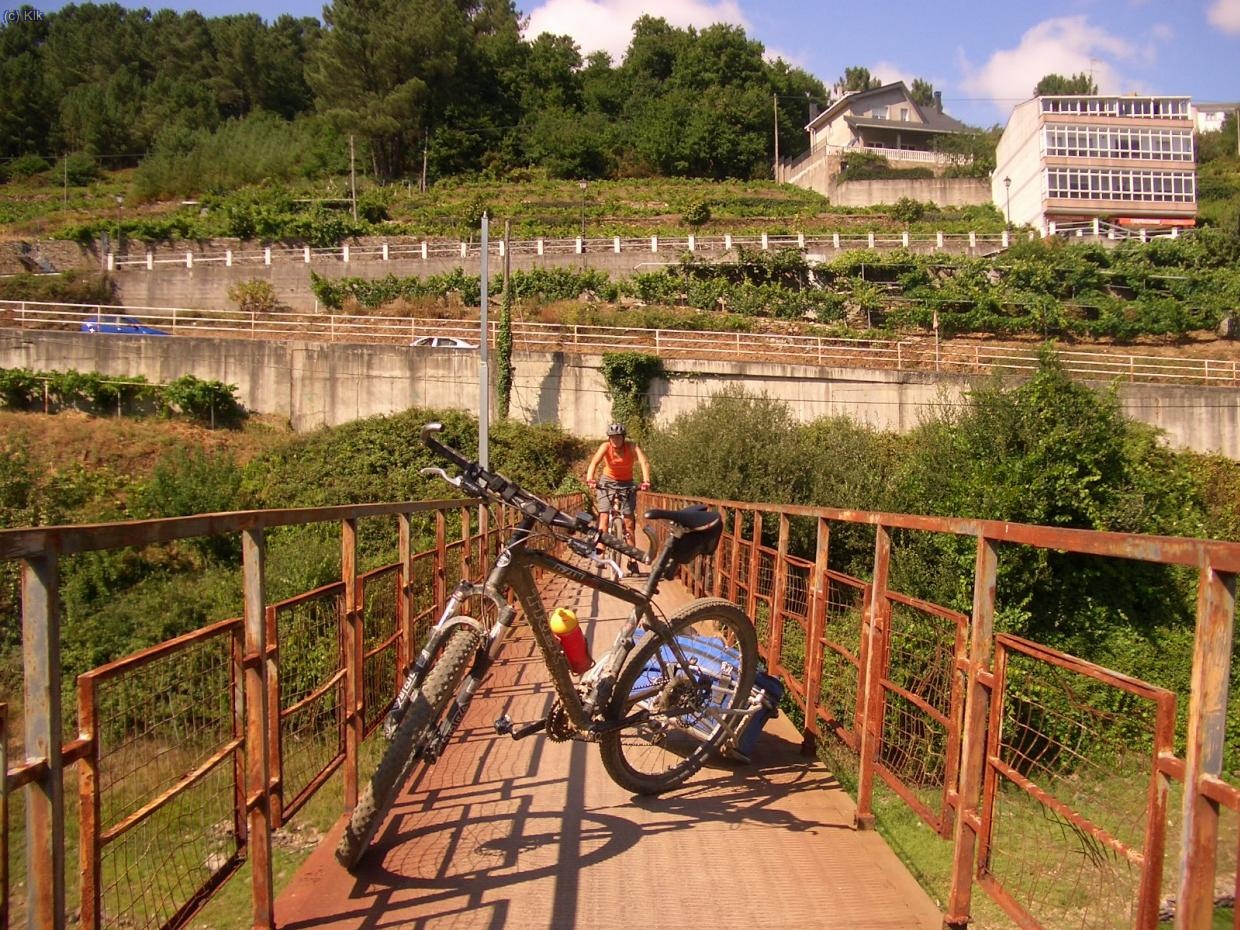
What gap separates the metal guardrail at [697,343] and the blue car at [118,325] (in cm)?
20

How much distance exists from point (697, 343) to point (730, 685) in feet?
88.8

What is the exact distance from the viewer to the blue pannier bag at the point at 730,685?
4.62 metres

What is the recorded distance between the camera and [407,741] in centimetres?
320

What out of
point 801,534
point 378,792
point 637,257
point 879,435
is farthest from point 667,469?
point 637,257

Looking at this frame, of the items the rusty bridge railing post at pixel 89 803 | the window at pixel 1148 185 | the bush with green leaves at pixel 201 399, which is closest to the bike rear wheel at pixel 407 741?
the rusty bridge railing post at pixel 89 803

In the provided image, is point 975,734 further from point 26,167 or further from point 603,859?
point 26,167

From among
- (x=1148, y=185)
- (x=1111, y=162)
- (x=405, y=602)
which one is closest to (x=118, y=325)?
(x=405, y=602)

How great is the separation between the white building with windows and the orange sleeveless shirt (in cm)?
4864

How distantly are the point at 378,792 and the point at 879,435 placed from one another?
26170mm

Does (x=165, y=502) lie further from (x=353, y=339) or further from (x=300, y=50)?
(x=300, y=50)

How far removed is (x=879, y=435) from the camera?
27.9 metres

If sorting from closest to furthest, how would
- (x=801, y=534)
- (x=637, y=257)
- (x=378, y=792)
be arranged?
1. (x=378, y=792)
2. (x=801, y=534)
3. (x=637, y=257)

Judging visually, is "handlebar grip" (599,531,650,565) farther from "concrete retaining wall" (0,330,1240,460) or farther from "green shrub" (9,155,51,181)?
"green shrub" (9,155,51,181)

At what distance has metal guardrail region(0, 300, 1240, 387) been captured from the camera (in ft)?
101
